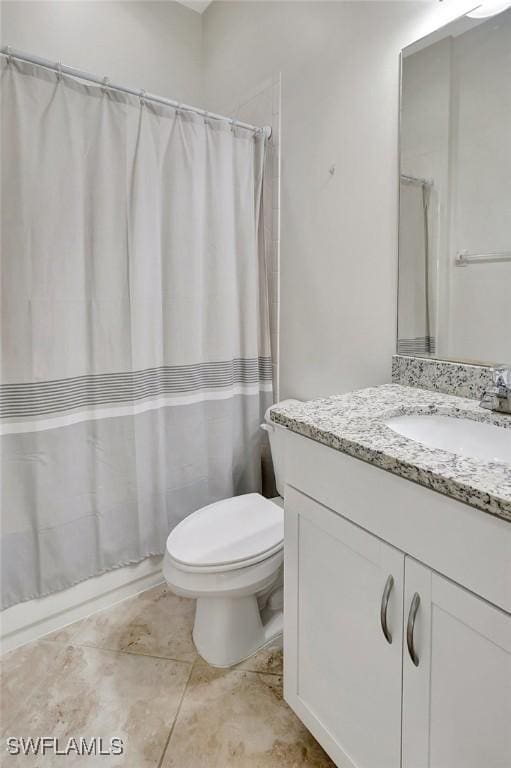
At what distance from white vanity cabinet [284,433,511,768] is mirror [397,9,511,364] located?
64cm

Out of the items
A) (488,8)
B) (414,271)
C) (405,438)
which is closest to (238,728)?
(405,438)

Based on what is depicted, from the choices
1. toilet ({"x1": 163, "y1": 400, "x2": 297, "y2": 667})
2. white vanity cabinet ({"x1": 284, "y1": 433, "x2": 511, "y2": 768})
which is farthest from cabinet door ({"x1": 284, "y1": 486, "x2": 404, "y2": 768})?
toilet ({"x1": 163, "y1": 400, "x2": 297, "y2": 667})

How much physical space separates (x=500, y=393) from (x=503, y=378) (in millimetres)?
37

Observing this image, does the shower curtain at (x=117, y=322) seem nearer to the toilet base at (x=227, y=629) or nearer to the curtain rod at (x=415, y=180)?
the toilet base at (x=227, y=629)

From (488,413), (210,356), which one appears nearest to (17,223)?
(210,356)

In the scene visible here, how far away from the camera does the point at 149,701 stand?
1.35m

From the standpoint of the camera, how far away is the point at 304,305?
1.84m

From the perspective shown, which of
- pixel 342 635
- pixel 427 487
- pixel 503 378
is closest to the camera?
pixel 427 487

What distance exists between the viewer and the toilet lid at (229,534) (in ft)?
4.56

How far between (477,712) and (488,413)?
617 mm

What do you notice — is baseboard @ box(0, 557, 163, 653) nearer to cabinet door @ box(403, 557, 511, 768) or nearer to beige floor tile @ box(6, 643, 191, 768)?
beige floor tile @ box(6, 643, 191, 768)

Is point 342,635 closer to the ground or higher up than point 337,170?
closer to the ground

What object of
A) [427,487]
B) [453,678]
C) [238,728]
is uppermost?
[427,487]

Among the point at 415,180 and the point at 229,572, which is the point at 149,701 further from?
the point at 415,180
